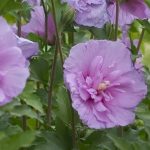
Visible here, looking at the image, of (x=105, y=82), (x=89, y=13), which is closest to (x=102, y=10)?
(x=89, y=13)

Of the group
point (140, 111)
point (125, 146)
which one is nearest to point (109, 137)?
point (125, 146)

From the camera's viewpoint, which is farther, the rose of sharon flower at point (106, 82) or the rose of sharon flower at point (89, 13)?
the rose of sharon flower at point (89, 13)

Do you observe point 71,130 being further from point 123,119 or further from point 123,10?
point 123,10

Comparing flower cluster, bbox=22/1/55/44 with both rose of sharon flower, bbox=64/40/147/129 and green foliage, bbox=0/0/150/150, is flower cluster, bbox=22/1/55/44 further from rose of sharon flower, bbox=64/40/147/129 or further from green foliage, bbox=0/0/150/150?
rose of sharon flower, bbox=64/40/147/129

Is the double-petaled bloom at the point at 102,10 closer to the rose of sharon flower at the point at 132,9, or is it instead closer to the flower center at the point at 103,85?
the rose of sharon flower at the point at 132,9

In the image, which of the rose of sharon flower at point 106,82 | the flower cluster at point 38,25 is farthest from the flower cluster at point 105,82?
the flower cluster at point 38,25

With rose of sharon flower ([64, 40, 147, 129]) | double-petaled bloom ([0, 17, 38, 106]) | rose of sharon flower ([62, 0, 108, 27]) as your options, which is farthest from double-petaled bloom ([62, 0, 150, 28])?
double-petaled bloom ([0, 17, 38, 106])
